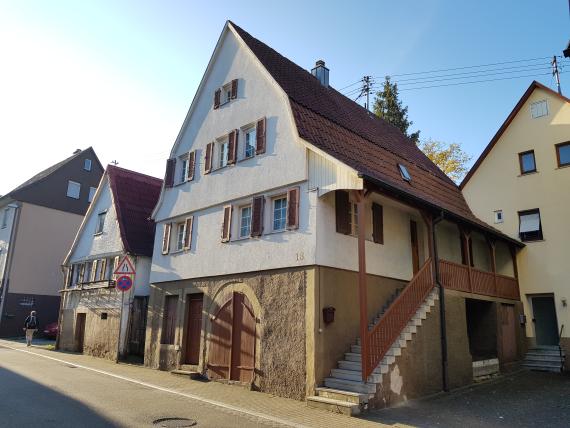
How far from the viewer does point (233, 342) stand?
13.6 metres

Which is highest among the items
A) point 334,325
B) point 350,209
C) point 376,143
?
point 376,143

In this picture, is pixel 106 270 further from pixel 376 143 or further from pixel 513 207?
pixel 513 207

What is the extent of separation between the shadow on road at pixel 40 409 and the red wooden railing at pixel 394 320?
17.7 feet

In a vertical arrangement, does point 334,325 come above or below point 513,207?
below

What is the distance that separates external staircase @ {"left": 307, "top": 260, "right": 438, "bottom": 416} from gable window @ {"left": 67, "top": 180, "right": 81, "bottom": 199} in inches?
1093

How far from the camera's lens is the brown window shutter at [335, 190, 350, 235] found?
12.5 meters

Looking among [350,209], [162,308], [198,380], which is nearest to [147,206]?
[162,308]

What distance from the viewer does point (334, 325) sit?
38.0 ft

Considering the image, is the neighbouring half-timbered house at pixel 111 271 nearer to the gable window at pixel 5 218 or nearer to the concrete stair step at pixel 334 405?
the gable window at pixel 5 218

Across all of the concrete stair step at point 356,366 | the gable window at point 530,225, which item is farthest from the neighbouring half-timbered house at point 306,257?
the gable window at point 530,225

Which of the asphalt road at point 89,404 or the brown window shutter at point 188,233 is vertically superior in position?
the brown window shutter at point 188,233

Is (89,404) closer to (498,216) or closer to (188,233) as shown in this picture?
(188,233)

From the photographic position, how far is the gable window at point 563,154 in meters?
18.3

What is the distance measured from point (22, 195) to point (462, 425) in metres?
30.5
